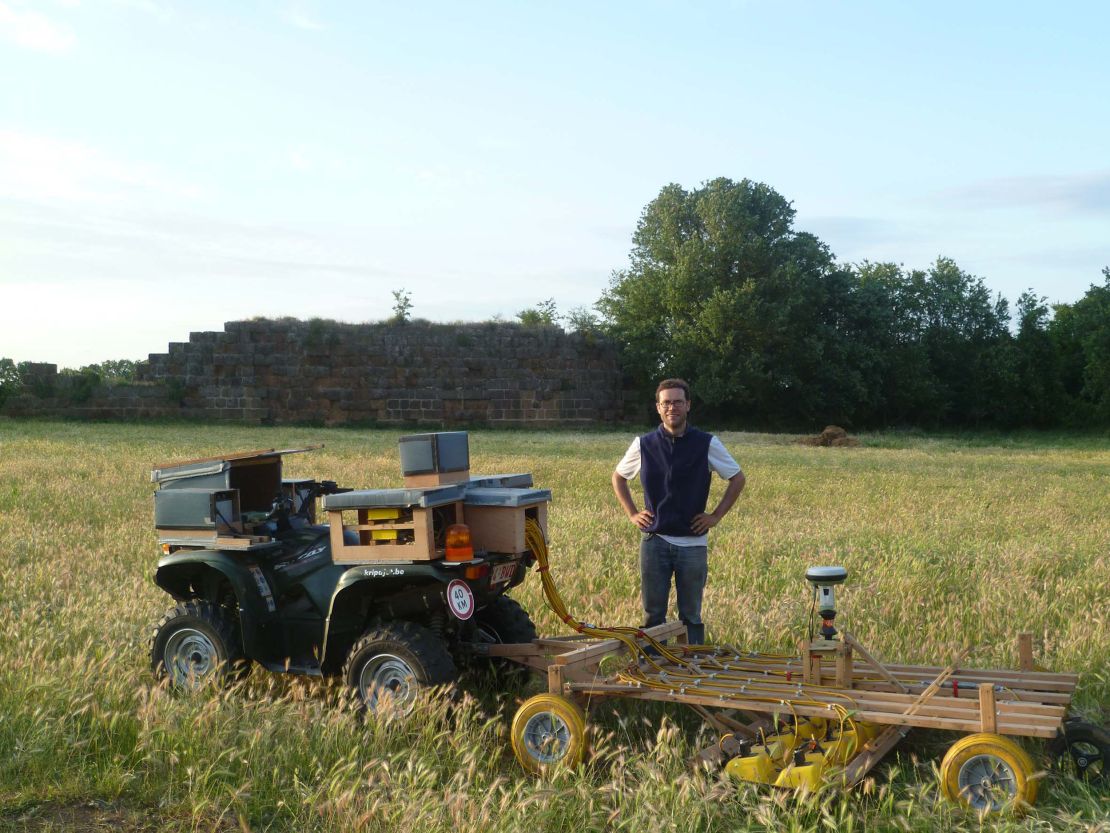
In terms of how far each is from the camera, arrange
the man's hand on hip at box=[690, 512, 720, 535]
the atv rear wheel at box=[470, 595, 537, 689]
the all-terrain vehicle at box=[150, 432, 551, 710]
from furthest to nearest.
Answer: the man's hand on hip at box=[690, 512, 720, 535] < the atv rear wheel at box=[470, 595, 537, 689] < the all-terrain vehicle at box=[150, 432, 551, 710]

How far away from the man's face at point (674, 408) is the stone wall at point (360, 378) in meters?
30.5

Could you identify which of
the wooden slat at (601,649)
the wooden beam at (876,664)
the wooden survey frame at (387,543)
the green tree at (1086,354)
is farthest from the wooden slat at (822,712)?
the green tree at (1086,354)

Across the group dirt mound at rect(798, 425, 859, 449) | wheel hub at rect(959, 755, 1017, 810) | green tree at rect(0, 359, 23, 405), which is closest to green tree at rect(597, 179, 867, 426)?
dirt mound at rect(798, 425, 859, 449)

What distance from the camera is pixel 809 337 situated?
4028cm

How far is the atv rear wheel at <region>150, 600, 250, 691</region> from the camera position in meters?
5.67

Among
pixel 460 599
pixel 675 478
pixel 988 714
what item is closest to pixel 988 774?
pixel 988 714

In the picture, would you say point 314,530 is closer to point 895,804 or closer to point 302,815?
point 302,815

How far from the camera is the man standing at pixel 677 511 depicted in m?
6.54

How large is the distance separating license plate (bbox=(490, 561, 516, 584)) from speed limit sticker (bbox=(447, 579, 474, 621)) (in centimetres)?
22

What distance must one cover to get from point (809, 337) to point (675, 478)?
3493 cm

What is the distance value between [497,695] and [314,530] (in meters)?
1.38

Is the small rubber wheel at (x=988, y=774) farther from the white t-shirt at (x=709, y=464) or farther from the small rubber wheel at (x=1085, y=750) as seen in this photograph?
the white t-shirt at (x=709, y=464)

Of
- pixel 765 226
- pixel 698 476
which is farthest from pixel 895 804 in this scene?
pixel 765 226

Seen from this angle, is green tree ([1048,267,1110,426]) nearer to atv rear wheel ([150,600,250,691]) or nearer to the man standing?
the man standing
